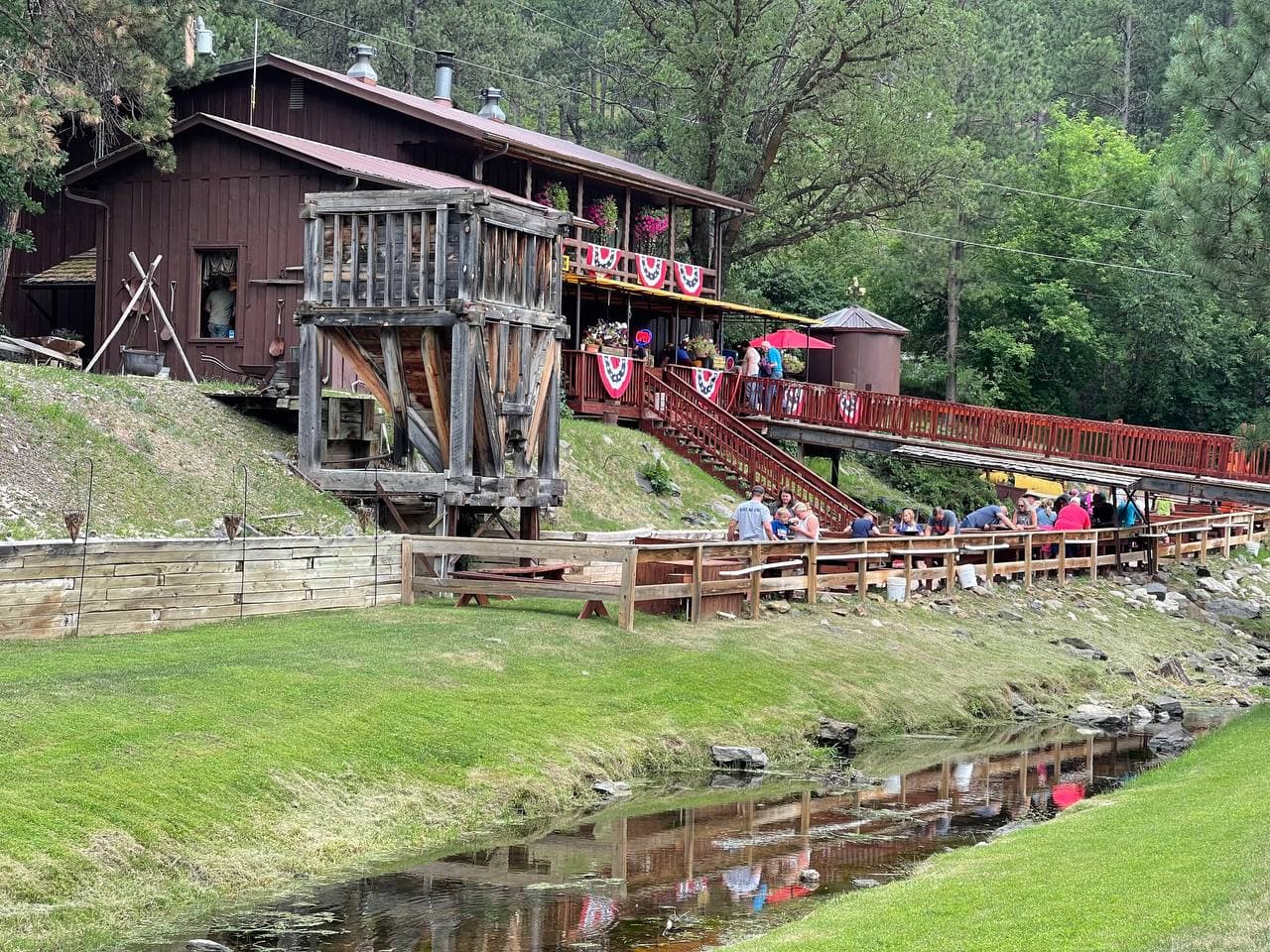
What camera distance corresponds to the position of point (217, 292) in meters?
32.5

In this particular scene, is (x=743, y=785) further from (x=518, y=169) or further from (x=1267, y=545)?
→ (x=1267, y=545)

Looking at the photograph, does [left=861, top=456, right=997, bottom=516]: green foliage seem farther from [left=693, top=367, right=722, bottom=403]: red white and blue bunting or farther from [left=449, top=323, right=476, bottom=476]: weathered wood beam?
[left=449, top=323, right=476, bottom=476]: weathered wood beam

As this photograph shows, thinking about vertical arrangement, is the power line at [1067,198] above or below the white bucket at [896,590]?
above

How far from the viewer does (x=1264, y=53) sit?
2494 cm

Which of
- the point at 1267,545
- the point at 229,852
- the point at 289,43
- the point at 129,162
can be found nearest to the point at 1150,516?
the point at 1267,545

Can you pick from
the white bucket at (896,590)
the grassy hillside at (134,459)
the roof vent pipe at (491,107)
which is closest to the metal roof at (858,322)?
the roof vent pipe at (491,107)

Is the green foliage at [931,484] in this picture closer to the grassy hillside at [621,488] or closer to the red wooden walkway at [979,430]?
the red wooden walkway at [979,430]

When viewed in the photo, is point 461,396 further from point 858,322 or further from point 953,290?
point 953,290

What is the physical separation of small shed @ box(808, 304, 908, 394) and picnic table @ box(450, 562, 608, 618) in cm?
2630

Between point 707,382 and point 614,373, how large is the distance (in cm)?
347

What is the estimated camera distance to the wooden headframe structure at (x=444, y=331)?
2344 centimetres

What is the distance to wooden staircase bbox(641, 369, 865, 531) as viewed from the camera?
35.4 m

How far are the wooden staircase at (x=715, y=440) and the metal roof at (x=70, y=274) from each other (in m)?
12.5

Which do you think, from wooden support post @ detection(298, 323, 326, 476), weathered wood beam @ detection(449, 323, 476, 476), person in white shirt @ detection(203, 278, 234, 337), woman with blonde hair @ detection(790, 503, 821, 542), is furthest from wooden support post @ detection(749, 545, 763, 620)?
person in white shirt @ detection(203, 278, 234, 337)
